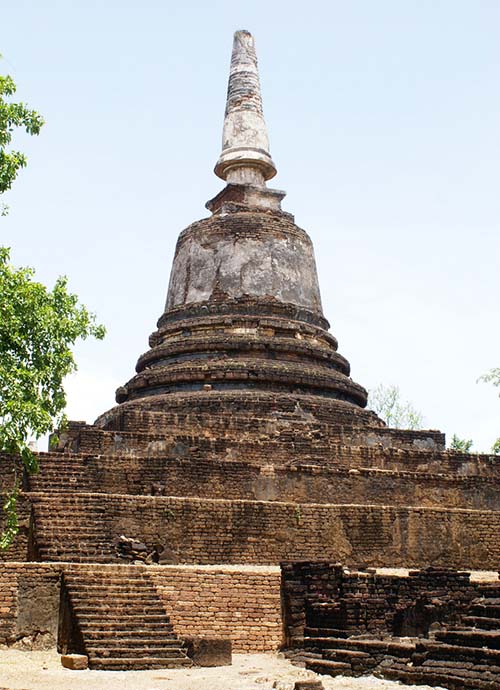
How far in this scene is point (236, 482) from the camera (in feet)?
49.3

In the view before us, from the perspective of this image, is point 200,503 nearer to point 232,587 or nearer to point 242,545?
point 242,545

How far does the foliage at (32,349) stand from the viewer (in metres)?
10.5

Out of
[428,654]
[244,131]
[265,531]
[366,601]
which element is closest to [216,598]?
[366,601]

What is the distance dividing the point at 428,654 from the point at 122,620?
125 inches

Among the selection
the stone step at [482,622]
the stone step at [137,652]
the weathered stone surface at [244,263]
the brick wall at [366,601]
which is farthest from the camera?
the weathered stone surface at [244,263]

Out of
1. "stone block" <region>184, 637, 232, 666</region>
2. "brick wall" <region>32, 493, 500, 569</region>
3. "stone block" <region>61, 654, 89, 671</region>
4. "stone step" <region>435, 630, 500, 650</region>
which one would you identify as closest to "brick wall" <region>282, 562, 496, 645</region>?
"stone step" <region>435, 630, 500, 650</region>

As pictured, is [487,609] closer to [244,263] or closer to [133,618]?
[133,618]

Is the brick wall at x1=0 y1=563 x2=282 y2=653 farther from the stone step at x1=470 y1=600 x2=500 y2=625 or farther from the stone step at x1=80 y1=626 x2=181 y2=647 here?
the stone step at x1=470 y1=600 x2=500 y2=625

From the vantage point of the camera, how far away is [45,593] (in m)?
10.8

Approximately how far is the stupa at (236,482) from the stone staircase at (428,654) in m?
0.24

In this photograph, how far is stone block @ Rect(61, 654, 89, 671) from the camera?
949 centimetres

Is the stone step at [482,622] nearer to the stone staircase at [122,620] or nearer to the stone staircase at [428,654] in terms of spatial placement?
the stone staircase at [428,654]

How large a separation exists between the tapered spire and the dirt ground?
46.2 ft

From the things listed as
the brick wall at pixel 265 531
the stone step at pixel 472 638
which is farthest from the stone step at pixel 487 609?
the brick wall at pixel 265 531
